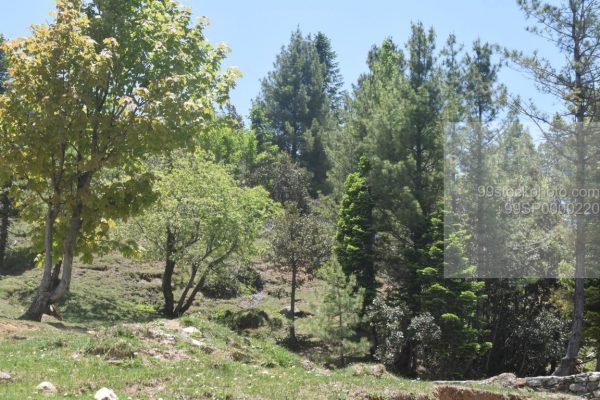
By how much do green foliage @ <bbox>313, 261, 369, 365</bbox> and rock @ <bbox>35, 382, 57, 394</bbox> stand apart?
14.0 m

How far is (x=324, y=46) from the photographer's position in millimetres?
64625

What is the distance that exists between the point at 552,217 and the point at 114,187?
15301mm

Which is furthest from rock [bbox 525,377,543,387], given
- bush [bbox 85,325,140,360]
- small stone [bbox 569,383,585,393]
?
bush [bbox 85,325,140,360]

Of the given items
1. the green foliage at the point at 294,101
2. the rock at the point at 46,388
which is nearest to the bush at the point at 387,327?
the rock at the point at 46,388

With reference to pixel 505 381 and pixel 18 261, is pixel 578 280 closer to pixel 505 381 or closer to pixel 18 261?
pixel 505 381

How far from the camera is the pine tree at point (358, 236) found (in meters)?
26.0

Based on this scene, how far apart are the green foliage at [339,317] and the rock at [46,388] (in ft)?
45.8

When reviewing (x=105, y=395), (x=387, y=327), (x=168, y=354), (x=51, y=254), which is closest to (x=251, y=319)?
(x=387, y=327)

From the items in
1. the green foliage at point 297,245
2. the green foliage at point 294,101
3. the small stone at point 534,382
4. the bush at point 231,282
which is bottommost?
the small stone at point 534,382

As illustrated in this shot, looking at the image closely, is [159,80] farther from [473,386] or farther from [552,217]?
[552,217]

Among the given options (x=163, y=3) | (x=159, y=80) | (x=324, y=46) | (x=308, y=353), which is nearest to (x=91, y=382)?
(x=159, y=80)

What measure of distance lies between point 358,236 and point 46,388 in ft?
61.1

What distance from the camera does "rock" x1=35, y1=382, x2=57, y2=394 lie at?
27.3ft

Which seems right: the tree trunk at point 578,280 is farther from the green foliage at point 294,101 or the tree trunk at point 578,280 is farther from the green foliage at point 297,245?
the green foliage at point 294,101
